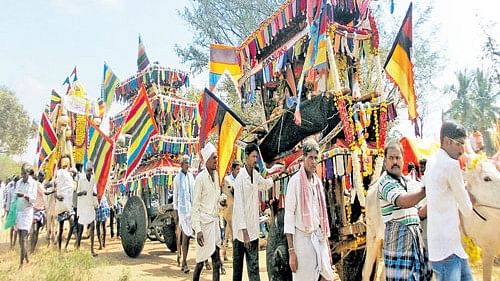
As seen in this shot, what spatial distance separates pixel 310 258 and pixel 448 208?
4.93 feet

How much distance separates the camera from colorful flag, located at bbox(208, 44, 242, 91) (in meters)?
9.02

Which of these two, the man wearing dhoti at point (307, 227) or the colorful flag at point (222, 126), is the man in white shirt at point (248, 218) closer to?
the colorful flag at point (222, 126)

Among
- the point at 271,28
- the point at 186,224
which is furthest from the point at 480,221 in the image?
the point at 186,224

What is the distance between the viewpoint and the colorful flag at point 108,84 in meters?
14.2

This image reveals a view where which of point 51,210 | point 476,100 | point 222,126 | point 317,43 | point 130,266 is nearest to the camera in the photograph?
point 317,43

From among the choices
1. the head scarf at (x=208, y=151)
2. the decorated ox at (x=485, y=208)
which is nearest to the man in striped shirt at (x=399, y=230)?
the decorated ox at (x=485, y=208)

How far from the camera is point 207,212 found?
20.7 feet

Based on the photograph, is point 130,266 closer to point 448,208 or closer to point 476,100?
point 448,208

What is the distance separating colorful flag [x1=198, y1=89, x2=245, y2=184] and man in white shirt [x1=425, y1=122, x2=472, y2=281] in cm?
317

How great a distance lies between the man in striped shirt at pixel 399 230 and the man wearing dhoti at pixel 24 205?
24.0 feet

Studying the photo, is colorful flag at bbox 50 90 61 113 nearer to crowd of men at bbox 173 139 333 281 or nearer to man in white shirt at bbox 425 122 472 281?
crowd of men at bbox 173 139 333 281

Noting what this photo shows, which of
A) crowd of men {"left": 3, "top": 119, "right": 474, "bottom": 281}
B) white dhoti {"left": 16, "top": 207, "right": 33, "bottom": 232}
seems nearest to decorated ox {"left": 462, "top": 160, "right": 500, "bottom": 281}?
crowd of men {"left": 3, "top": 119, "right": 474, "bottom": 281}

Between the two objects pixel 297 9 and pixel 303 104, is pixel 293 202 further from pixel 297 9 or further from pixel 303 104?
pixel 297 9

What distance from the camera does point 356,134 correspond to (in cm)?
605
